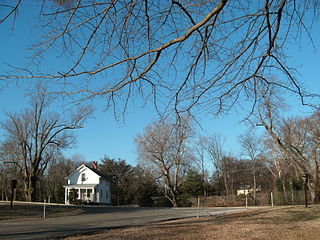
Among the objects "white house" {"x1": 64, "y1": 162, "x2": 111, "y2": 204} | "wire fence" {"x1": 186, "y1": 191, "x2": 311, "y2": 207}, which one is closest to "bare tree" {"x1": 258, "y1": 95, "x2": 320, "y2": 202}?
"wire fence" {"x1": 186, "y1": 191, "x2": 311, "y2": 207}

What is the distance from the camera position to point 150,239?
7859 mm

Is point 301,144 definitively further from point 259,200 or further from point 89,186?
point 89,186

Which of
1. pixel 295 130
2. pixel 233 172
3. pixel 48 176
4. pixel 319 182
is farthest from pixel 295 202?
pixel 48 176

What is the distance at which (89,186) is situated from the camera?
140ft

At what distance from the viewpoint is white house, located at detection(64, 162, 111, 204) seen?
139ft

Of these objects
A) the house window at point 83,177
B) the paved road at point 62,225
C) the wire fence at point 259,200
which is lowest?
the wire fence at point 259,200

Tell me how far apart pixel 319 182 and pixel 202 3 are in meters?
27.1

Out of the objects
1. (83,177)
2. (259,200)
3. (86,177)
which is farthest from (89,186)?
(259,200)

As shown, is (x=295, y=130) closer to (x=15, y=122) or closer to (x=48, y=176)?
(x=15, y=122)

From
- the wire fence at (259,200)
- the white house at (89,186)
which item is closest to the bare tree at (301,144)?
the wire fence at (259,200)

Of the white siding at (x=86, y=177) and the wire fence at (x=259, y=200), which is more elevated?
the white siding at (x=86, y=177)

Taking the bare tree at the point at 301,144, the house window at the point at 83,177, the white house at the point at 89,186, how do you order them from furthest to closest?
the house window at the point at 83,177 < the white house at the point at 89,186 < the bare tree at the point at 301,144

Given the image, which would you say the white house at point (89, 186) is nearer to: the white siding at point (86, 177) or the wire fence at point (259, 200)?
the white siding at point (86, 177)

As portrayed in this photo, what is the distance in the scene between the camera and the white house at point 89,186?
139 feet
